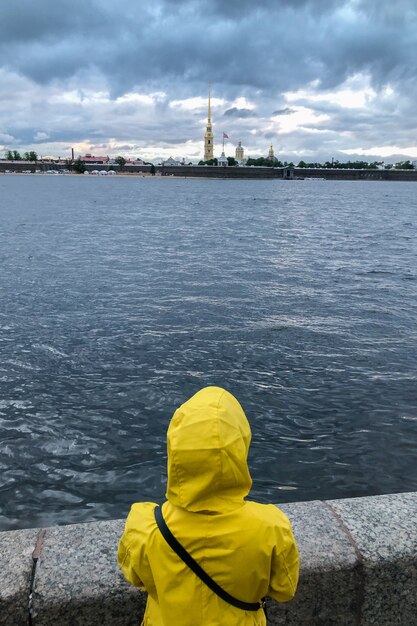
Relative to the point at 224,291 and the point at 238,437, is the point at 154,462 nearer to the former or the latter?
the point at 238,437

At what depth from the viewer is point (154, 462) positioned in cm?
646

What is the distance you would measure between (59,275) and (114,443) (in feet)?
37.1

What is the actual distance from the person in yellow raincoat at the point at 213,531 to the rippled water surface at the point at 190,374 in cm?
367

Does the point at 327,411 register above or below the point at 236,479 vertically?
below

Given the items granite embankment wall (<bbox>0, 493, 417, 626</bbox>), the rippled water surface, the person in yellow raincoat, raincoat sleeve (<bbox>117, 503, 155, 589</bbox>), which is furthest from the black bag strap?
the rippled water surface

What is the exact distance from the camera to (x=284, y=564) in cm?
214

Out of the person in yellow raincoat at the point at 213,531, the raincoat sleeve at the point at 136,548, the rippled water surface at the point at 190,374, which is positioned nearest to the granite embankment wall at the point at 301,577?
the raincoat sleeve at the point at 136,548

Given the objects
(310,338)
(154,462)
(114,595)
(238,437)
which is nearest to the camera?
(238,437)

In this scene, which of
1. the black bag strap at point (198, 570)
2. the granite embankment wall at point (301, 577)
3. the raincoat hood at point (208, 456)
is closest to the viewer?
the raincoat hood at point (208, 456)

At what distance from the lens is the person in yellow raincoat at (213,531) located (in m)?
1.99

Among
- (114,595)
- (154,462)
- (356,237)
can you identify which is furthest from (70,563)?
(356,237)

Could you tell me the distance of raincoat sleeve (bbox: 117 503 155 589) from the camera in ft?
7.12

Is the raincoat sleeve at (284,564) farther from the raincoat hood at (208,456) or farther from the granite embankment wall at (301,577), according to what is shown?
the granite embankment wall at (301,577)

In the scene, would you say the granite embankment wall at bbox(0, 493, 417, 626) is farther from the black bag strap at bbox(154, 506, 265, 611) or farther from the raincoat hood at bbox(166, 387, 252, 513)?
the raincoat hood at bbox(166, 387, 252, 513)
